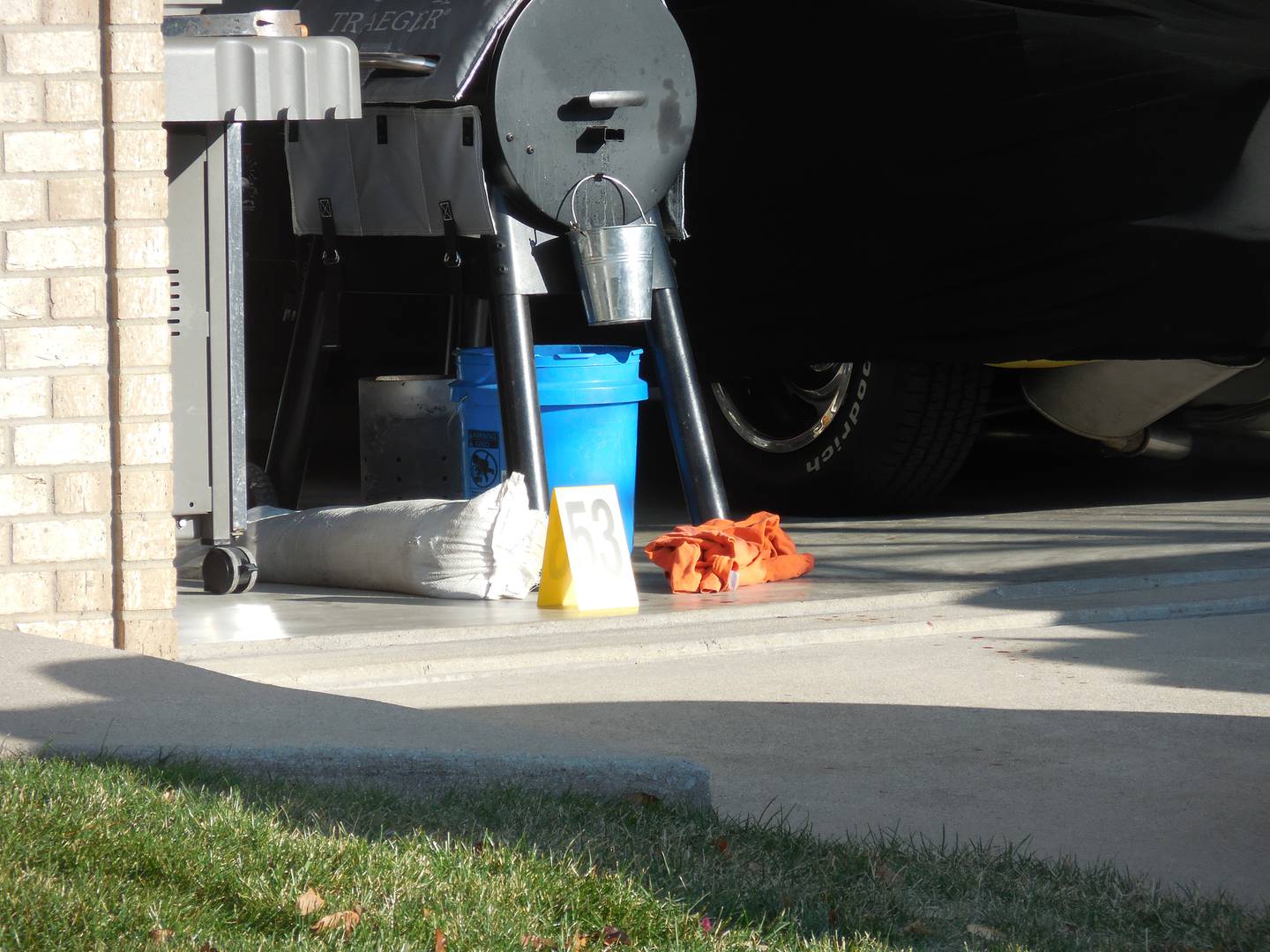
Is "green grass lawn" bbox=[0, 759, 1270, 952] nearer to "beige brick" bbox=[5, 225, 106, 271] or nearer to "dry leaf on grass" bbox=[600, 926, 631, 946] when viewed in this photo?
"dry leaf on grass" bbox=[600, 926, 631, 946]

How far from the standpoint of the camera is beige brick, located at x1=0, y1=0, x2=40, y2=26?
4406mm

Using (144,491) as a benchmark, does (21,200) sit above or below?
above

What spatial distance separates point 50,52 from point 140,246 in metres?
0.49

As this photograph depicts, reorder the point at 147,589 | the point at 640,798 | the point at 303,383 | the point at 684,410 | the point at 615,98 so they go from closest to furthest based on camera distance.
Result: the point at 640,798 < the point at 147,589 < the point at 615,98 < the point at 684,410 < the point at 303,383

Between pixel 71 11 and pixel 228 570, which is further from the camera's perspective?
pixel 228 570

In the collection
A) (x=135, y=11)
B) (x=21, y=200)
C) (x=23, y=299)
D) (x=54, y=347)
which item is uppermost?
(x=135, y=11)

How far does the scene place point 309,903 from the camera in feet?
8.76

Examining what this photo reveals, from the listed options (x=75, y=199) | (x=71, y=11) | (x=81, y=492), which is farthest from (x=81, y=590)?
(x=71, y=11)

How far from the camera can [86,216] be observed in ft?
14.6

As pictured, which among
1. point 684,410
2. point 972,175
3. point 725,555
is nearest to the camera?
point 725,555

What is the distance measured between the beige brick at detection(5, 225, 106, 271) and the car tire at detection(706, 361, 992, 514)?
13.0 ft

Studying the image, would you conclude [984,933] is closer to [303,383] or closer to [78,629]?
[78,629]

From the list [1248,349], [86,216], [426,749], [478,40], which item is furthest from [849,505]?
[426,749]

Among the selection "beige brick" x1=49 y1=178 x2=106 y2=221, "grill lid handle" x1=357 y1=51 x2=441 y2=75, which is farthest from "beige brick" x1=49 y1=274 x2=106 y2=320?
"grill lid handle" x1=357 y1=51 x2=441 y2=75
